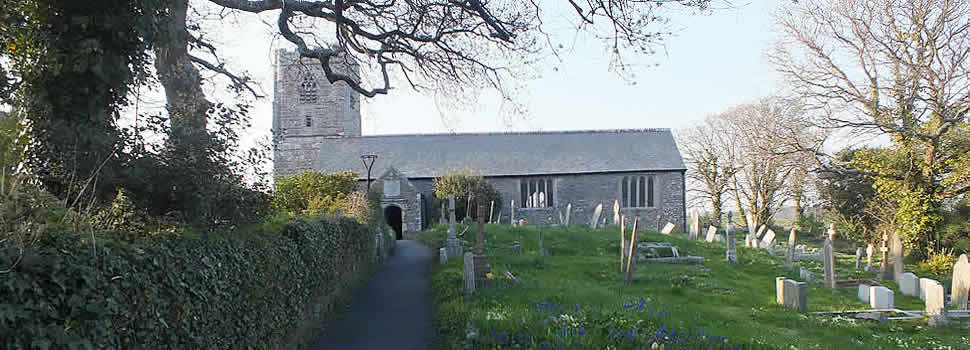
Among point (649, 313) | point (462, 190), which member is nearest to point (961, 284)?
point (649, 313)

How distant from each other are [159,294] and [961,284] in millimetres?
12804

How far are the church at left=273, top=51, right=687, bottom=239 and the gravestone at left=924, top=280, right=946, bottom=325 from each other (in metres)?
23.6

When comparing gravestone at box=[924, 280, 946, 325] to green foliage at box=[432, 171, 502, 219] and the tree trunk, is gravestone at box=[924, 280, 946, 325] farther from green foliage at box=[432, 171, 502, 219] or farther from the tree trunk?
green foliage at box=[432, 171, 502, 219]

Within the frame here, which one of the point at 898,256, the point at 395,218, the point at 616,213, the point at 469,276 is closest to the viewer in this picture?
the point at 469,276

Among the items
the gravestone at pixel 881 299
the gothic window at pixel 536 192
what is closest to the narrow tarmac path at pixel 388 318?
the gravestone at pixel 881 299

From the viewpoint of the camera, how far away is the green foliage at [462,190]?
30.7 metres

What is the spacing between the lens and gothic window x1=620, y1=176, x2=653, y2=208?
35.7 meters

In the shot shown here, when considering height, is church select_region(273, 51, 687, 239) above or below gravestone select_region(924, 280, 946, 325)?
above

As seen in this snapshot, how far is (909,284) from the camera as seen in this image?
43.8ft

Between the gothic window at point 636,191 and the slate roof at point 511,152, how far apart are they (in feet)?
2.22

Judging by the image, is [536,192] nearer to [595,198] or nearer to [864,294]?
[595,198]

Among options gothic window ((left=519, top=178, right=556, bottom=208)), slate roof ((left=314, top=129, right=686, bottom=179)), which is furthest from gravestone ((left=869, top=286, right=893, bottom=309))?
gothic window ((left=519, top=178, right=556, bottom=208))

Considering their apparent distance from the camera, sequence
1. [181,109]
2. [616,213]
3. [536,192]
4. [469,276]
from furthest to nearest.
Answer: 1. [536,192]
2. [616,213]
3. [469,276]
4. [181,109]

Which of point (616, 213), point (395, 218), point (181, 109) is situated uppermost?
point (181, 109)
